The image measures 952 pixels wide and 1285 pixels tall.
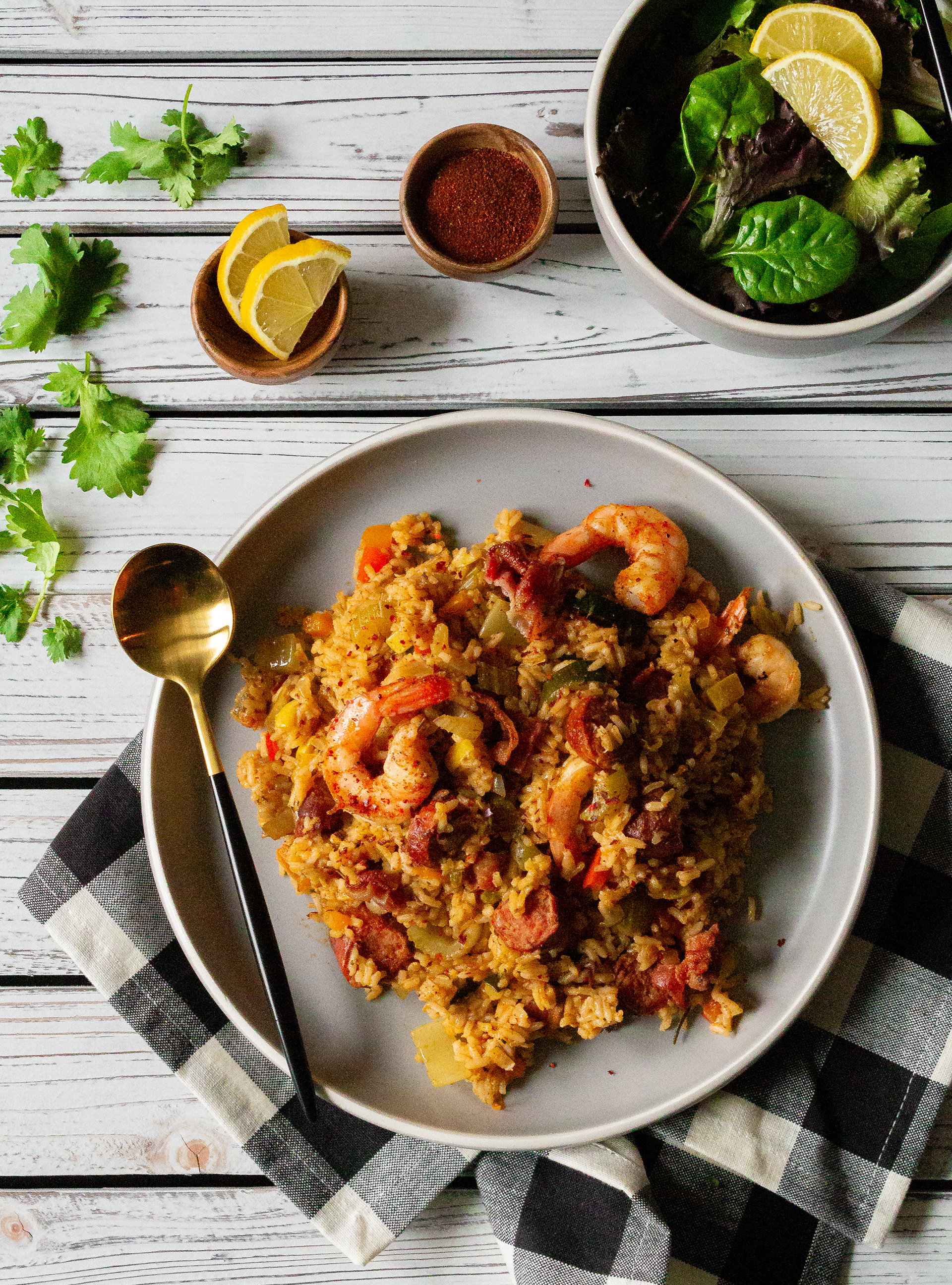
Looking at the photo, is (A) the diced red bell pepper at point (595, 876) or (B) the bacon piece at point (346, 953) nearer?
(A) the diced red bell pepper at point (595, 876)

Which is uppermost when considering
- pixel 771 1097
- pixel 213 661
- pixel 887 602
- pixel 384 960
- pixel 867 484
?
pixel 867 484

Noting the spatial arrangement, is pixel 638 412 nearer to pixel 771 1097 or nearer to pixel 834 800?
pixel 834 800

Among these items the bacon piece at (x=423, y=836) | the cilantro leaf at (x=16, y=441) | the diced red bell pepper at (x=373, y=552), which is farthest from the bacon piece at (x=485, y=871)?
the cilantro leaf at (x=16, y=441)

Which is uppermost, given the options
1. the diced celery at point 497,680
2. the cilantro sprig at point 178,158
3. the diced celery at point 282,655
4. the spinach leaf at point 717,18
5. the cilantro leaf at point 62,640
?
the spinach leaf at point 717,18

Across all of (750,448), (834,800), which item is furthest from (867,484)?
(834,800)

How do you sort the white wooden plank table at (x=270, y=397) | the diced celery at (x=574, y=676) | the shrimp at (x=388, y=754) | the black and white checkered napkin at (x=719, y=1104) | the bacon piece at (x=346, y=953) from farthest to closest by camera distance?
the white wooden plank table at (x=270, y=397) < the black and white checkered napkin at (x=719, y=1104) < the bacon piece at (x=346, y=953) < the diced celery at (x=574, y=676) < the shrimp at (x=388, y=754)

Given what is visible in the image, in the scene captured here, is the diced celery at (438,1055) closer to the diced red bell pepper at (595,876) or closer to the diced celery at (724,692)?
the diced red bell pepper at (595,876)

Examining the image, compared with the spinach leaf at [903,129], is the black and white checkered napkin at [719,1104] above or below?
below
